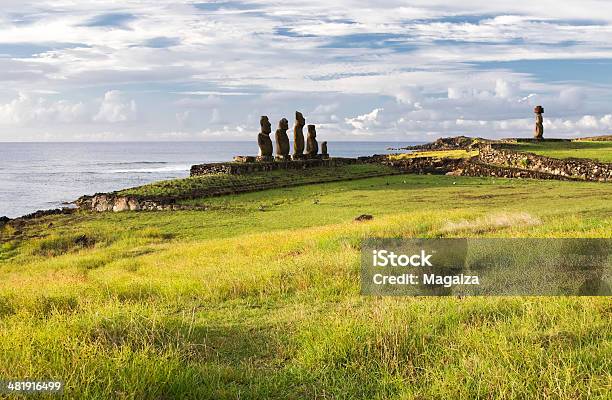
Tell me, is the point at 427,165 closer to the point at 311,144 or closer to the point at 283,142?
the point at 311,144

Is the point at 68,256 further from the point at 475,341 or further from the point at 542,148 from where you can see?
the point at 542,148

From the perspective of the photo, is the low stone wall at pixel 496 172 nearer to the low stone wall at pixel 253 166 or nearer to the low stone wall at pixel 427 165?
the low stone wall at pixel 427 165

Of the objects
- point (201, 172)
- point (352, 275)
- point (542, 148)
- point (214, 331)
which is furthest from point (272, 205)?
point (542, 148)

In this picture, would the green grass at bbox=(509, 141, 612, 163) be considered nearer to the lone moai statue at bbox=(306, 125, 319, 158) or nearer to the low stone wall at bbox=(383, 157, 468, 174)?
the low stone wall at bbox=(383, 157, 468, 174)

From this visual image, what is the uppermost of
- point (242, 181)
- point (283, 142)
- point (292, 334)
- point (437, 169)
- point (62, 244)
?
point (283, 142)

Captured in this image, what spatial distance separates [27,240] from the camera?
1080 inches

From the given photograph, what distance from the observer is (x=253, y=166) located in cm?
4731

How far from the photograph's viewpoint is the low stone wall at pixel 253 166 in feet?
152


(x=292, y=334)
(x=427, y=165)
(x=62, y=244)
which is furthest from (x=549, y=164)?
(x=292, y=334)

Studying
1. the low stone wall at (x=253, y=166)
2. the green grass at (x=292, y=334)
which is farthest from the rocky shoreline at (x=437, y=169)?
the green grass at (x=292, y=334)

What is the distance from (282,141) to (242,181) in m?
10.2

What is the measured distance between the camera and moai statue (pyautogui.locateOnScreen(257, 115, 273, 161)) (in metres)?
49.8

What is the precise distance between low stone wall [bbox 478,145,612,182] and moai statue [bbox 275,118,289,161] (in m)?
17.0

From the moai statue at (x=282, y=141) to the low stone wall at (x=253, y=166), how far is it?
163cm
